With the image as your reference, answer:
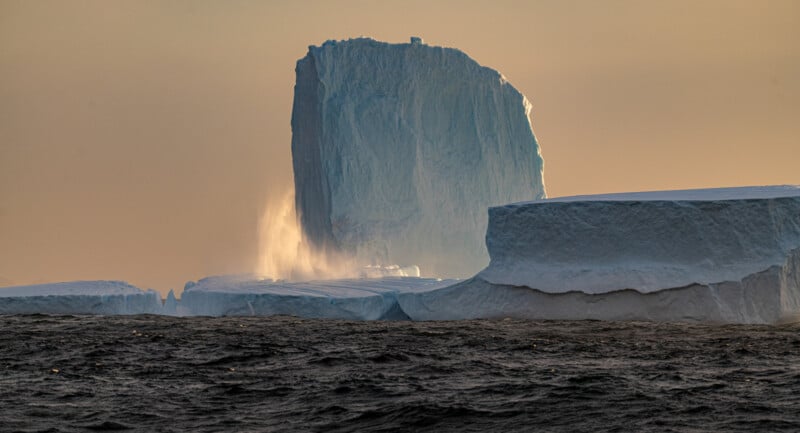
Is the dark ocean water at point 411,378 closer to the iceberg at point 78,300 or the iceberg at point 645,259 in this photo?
the iceberg at point 645,259

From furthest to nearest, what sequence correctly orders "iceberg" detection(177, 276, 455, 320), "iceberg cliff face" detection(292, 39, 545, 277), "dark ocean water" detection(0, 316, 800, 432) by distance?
"iceberg cliff face" detection(292, 39, 545, 277) → "iceberg" detection(177, 276, 455, 320) → "dark ocean water" detection(0, 316, 800, 432)

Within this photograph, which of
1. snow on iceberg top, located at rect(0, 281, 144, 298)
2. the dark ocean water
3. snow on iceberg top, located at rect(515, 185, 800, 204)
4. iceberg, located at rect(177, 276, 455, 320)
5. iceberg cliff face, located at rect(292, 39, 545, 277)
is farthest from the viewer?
iceberg cliff face, located at rect(292, 39, 545, 277)

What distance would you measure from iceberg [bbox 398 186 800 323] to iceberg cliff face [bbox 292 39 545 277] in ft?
17.5

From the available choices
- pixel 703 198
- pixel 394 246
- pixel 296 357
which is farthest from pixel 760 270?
pixel 394 246

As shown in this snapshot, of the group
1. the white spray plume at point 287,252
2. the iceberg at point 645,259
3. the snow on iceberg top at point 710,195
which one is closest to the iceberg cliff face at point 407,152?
the white spray plume at point 287,252

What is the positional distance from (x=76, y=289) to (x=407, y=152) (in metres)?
6.58

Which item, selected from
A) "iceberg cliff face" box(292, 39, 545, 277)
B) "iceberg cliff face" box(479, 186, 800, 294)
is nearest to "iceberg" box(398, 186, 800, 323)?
"iceberg cliff face" box(479, 186, 800, 294)

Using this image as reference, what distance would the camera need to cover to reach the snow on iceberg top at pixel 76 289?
761 inches

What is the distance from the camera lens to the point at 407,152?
21859mm

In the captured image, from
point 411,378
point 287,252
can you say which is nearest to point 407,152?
point 287,252

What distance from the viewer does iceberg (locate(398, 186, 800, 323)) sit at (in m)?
14.5

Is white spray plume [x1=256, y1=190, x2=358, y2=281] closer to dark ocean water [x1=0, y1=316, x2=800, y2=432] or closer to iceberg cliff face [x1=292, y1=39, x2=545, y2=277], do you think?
iceberg cliff face [x1=292, y1=39, x2=545, y2=277]

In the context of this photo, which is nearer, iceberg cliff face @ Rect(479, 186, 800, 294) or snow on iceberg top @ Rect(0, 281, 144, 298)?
iceberg cliff face @ Rect(479, 186, 800, 294)

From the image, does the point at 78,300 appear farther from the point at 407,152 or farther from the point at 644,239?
the point at 644,239
